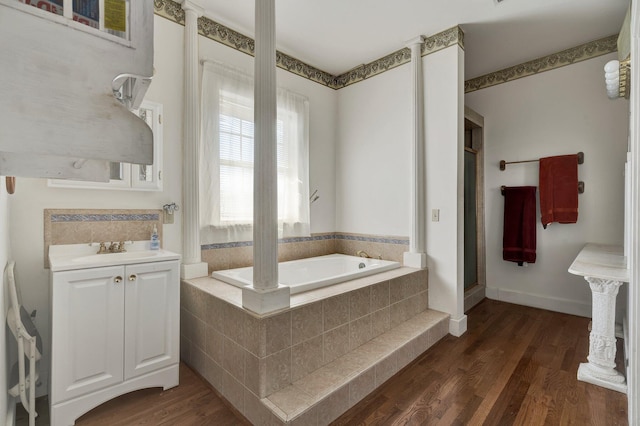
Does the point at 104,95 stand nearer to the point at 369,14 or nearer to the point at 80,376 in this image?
the point at 80,376

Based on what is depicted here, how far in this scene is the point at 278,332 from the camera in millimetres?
1623

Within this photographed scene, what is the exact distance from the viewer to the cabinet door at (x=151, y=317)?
1.74 metres

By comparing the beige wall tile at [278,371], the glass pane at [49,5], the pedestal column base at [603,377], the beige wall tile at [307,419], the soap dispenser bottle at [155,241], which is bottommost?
the pedestal column base at [603,377]

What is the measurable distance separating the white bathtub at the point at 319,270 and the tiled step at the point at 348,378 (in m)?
0.51

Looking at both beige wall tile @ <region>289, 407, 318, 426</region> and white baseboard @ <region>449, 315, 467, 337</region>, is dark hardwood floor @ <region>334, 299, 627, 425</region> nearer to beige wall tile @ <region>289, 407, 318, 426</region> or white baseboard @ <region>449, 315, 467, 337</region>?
white baseboard @ <region>449, 315, 467, 337</region>

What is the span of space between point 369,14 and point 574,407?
10.3 ft

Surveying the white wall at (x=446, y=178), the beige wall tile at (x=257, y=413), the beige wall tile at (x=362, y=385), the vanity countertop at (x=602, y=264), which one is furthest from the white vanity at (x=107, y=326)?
the vanity countertop at (x=602, y=264)

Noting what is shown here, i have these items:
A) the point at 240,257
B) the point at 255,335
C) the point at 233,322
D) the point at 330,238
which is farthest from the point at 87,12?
the point at 330,238

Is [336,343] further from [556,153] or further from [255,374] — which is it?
[556,153]

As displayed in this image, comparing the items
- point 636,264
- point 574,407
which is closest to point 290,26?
point 636,264

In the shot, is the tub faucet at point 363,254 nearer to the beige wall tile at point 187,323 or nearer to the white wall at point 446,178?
the white wall at point 446,178

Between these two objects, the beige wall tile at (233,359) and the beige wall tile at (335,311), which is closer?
the beige wall tile at (233,359)

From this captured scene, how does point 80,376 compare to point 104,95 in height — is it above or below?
below

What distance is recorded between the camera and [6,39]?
347 mm
